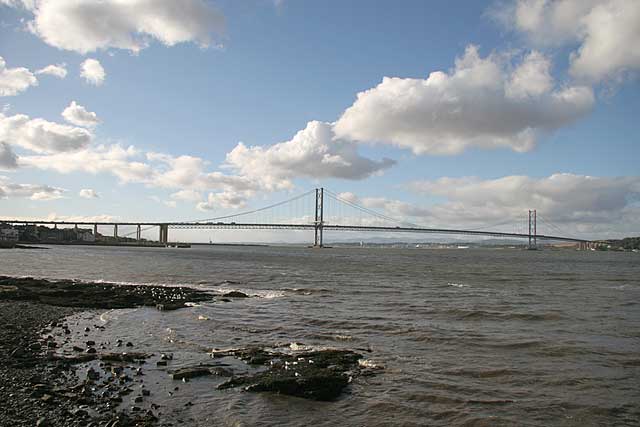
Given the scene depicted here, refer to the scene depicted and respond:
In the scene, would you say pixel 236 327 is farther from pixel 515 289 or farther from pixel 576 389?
pixel 515 289

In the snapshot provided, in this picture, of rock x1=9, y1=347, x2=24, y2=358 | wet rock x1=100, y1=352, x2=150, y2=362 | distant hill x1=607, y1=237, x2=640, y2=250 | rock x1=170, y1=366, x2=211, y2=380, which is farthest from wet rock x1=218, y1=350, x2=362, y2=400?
distant hill x1=607, y1=237, x2=640, y2=250

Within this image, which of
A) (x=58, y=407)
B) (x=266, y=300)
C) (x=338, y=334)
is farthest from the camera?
(x=266, y=300)

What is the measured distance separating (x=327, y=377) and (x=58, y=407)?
4.25 meters

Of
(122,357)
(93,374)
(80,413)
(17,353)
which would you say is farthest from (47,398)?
(17,353)

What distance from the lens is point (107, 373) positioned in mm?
8328

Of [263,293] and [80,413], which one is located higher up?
[80,413]

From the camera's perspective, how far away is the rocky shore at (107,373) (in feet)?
21.1

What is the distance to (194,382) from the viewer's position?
326 inches

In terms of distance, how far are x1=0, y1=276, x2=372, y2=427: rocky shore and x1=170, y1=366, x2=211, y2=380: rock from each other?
0.02 meters

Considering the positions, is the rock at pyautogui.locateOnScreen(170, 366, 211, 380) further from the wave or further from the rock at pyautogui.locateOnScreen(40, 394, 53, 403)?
the wave

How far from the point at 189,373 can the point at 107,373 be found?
4.68 feet

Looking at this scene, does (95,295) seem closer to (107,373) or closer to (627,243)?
(107,373)

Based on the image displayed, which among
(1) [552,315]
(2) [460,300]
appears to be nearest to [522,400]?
(1) [552,315]

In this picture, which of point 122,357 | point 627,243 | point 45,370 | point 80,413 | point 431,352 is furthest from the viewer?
point 627,243
